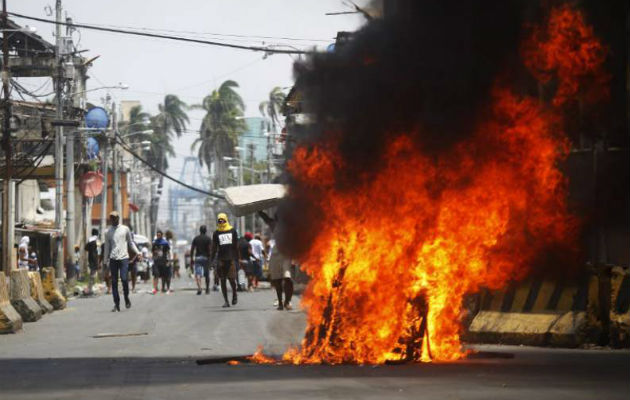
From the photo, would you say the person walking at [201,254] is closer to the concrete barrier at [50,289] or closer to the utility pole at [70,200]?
the concrete barrier at [50,289]

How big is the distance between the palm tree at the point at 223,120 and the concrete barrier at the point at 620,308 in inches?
3145

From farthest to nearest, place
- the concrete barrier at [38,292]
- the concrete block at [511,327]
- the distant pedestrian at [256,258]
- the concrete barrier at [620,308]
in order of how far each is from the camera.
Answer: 1. the distant pedestrian at [256,258]
2. the concrete barrier at [38,292]
3. the concrete block at [511,327]
4. the concrete barrier at [620,308]

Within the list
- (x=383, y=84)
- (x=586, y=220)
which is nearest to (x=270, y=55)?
(x=586, y=220)

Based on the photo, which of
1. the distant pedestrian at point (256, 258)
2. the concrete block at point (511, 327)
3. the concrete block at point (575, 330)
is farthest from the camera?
the distant pedestrian at point (256, 258)

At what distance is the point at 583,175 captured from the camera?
1583cm

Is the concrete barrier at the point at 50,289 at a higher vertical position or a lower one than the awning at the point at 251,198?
lower

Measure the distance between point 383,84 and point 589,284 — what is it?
13.5 feet

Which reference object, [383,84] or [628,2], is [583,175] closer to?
[628,2]

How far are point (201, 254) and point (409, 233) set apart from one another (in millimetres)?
18802

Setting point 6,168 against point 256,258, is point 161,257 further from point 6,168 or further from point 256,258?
point 6,168

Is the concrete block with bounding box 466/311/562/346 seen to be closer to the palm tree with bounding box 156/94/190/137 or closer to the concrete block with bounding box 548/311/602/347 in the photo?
the concrete block with bounding box 548/311/602/347

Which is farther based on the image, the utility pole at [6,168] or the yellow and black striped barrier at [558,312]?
the utility pole at [6,168]

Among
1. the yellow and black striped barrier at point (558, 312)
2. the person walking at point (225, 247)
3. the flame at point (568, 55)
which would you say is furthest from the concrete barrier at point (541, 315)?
the person walking at point (225, 247)

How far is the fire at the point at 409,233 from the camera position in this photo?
36.1 feet
